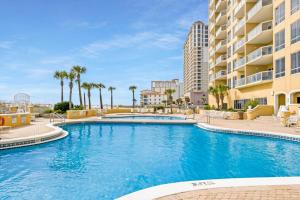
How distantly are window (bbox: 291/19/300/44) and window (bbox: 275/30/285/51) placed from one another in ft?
5.45

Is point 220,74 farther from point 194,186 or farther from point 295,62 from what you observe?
point 194,186

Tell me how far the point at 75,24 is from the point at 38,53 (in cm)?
773

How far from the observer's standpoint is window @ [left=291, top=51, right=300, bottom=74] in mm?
20173

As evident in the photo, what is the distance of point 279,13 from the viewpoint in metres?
23.7

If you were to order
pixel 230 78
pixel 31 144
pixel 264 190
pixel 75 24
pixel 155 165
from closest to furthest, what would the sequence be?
pixel 264 190 < pixel 155 165 < pixel 31 144 < pixel 75 24 < pixel 230 78

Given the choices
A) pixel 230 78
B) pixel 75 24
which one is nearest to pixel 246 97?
pixel 230 78

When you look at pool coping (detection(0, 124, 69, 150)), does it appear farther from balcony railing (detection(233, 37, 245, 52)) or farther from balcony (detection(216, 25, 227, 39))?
balcony (detection(216, 25, 227, 39))

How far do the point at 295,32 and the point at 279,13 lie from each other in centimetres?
424

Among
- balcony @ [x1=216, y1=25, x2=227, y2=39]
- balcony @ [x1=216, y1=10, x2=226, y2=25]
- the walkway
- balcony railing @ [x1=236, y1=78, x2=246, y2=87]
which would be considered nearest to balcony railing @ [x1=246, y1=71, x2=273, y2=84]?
balcony railing @ [x1=236, y1=78, x2=246, y2=87]

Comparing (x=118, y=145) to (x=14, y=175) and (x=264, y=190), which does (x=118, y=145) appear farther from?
(x=264, y=190)

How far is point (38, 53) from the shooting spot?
26.8 meters

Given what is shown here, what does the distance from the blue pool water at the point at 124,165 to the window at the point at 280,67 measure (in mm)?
12088

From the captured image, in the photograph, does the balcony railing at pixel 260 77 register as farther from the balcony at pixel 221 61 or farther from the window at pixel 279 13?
the balcony at pixel 221 61

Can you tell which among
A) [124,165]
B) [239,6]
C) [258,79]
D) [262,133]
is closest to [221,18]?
[239,6]
